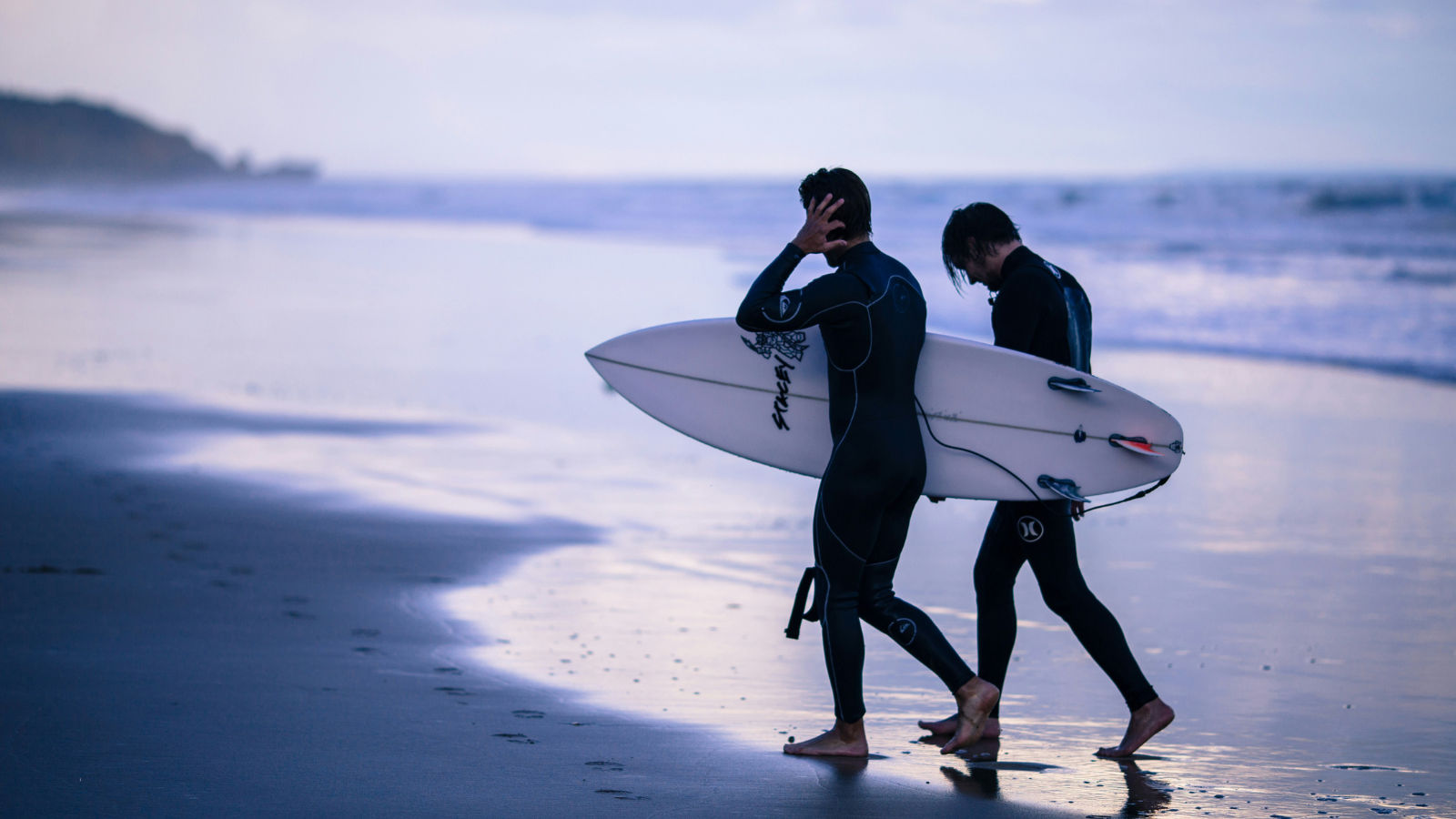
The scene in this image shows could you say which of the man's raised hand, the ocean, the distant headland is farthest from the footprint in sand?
the distant headland

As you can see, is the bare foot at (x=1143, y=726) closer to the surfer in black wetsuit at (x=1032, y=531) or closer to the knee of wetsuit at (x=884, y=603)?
the surfer in black wetsuit at (x=1032, y=531)

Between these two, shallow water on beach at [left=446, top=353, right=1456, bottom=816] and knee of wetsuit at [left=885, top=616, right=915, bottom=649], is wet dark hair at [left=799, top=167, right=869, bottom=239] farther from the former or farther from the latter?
shallow water on beach at [left=446, top=353, right=1456, bottom=816]

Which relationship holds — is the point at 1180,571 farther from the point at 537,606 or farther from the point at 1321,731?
the point at 537,606

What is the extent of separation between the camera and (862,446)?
341cm

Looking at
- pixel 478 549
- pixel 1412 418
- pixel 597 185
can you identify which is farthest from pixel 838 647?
pixel 597 185

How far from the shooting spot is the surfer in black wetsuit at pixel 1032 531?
3.62 meters

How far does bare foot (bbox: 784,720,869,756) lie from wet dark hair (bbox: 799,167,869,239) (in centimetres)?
123

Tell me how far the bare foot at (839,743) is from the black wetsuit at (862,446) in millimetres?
34

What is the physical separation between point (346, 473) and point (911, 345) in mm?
4440

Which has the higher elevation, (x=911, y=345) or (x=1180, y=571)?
(x=911, y=345)

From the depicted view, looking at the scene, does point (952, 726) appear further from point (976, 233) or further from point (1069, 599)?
point (976, 233)

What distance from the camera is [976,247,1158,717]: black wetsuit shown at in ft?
11.9

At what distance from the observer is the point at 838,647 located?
3.47 meters

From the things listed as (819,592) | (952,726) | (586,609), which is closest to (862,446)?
(819,592)
